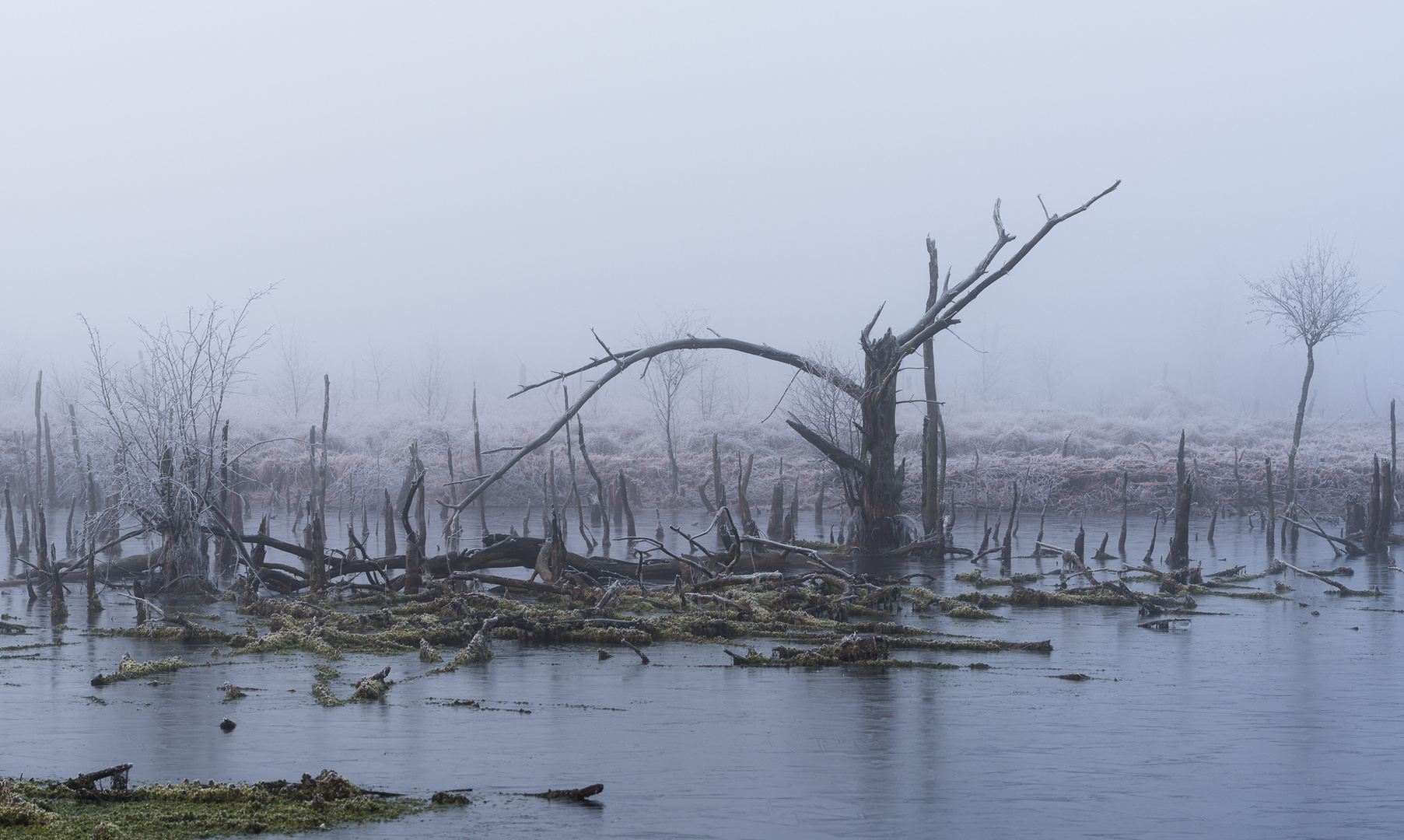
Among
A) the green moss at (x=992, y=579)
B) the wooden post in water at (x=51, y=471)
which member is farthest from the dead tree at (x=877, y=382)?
the wooden post in water at (x=51, y=471)

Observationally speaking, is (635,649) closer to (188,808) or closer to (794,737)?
(794,737)

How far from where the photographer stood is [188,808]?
16.9 ft

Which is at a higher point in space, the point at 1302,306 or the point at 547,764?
the point at 1302,306

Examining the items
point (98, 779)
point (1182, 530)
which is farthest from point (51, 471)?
point (98, 779)

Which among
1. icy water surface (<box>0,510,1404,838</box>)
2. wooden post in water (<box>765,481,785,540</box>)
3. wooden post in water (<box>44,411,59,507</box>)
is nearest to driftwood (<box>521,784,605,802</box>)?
icy water surface (<box>0,510,1404,838</box>)

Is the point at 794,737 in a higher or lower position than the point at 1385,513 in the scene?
lower

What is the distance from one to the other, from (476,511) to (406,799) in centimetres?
3341

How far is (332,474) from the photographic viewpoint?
1687 inches

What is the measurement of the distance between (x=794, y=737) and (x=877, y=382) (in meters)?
10.6

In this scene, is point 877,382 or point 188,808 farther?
point 877,382

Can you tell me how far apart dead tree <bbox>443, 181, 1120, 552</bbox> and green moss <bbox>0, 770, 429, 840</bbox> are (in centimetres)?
950

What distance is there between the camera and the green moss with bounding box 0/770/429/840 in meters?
4.68

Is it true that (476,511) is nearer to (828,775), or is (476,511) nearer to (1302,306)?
(1302,306)

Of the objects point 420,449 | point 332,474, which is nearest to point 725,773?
point 332,474
